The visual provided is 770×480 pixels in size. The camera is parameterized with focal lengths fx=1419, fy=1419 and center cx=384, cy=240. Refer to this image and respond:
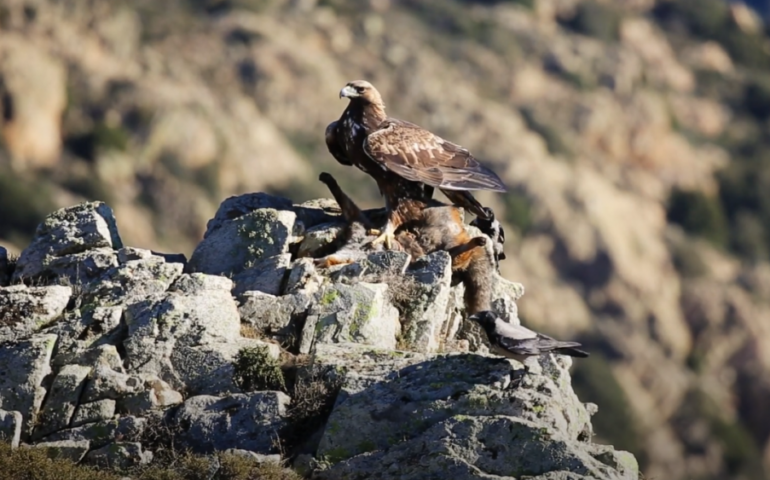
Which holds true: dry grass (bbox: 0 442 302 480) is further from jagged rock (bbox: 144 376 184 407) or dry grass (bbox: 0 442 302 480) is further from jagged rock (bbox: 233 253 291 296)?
jagged rock (bbox: 233 253 291 296)

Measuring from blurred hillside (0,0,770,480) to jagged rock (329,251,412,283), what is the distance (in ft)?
274

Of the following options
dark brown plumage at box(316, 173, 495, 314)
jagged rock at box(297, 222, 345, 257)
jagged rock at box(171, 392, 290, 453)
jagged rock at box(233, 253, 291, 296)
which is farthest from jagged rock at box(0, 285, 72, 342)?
dark brown plumage at box(316, 173, 495, 314)

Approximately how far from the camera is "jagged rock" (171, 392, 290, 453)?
17281mm

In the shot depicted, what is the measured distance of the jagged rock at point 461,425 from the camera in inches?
631

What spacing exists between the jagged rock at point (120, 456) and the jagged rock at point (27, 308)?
2.84 m

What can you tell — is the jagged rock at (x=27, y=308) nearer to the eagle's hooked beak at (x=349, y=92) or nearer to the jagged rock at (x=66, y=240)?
the jagged rock at (x=66, y=240)

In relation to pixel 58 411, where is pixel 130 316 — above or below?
above

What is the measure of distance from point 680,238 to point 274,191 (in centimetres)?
4627

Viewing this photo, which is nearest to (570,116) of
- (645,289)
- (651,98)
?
(651,98)

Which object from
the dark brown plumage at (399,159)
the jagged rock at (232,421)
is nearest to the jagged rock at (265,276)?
the dark brown plumage at (399,159)

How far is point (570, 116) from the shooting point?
573 feet

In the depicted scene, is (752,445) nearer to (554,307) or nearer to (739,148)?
(554,307)

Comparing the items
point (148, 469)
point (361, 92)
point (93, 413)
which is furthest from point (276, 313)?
point (361, 92)

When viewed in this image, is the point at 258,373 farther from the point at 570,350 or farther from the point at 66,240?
the point at 66,240
